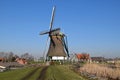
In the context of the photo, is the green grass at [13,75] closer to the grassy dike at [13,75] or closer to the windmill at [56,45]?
the grassy dike at [13,75]

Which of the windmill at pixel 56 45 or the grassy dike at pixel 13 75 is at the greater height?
the windmill at pixel 56 45

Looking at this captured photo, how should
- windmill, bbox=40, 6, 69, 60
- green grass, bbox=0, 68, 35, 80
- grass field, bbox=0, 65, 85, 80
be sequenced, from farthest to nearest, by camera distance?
windmill, bbox=40, 6, 69, 60
green grass, bbox=0, 68, 35, 80
grass field, bbox=0, 65, 85, 80

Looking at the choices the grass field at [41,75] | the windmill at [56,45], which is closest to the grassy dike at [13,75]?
the grass field at [41,75]

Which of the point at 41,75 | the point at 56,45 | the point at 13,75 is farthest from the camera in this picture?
the point at 56,45

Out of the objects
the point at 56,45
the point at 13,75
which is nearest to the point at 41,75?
the point at 13,75

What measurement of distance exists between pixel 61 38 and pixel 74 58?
60.0 metres

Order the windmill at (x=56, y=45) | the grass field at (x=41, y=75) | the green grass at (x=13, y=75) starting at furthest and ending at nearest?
the windmill at (x=56, y=45) → the green grass at (x=13, y=75) → the grass field at (x=41, y=75)

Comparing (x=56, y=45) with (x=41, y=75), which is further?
(x=56, y=45)

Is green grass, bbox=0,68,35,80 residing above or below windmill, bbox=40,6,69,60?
below

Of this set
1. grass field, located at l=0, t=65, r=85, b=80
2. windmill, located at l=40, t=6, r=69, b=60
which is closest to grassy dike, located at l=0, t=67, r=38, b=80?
grass field, located at l=0, t=65, r=85, b=80

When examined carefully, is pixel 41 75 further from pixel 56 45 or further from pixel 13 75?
pixel 56 45

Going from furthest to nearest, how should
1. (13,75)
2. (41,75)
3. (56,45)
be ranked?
(56,45), (13,75), (41,75)

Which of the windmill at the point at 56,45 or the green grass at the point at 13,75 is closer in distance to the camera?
the green grass at the point at 13,75

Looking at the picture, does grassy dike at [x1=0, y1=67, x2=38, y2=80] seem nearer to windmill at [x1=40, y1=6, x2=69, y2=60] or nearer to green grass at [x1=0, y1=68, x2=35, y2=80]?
green grass at [x1=0, y1=68, x2=35, y2=80]
